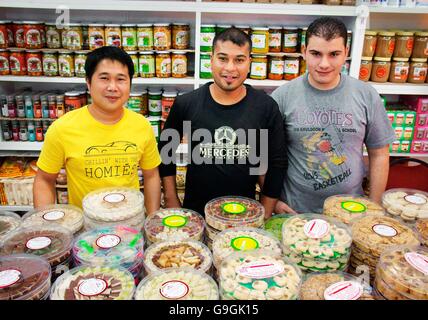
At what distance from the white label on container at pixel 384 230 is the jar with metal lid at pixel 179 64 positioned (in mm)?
2106

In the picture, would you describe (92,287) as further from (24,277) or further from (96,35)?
(96,35)

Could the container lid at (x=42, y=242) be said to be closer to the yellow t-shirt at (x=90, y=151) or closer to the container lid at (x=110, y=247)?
the container lid at (x=110, y=247)

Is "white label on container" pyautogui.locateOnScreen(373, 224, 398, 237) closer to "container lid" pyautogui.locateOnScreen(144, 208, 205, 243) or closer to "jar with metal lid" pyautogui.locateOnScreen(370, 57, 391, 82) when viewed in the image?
"container lid" pyautogui.locateOnScreen(144, 208, 205, 243)

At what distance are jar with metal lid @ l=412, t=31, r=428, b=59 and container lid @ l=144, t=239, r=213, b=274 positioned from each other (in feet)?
8.51

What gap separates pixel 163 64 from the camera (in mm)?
2865

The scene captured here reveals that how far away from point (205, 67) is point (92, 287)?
225 cm

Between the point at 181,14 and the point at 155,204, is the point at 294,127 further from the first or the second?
the point at 181,14

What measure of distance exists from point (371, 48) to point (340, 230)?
86.9 inches

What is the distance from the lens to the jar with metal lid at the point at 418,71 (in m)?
2.90

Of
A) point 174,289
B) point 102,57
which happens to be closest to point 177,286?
point 174,289

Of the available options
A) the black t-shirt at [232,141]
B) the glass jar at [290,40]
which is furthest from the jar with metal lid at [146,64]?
the black t-shirt at [232,141]

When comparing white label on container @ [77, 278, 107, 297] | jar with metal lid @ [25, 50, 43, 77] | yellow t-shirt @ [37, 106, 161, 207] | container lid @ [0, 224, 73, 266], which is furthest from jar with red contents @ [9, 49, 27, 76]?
white label on container @ [77, 278, 107, 297]

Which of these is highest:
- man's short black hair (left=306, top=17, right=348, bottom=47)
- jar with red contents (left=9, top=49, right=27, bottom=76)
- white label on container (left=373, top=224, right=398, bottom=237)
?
man's short black hair (left=306, top=17, right=348, bottom=47)

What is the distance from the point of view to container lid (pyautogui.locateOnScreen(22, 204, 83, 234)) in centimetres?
118
